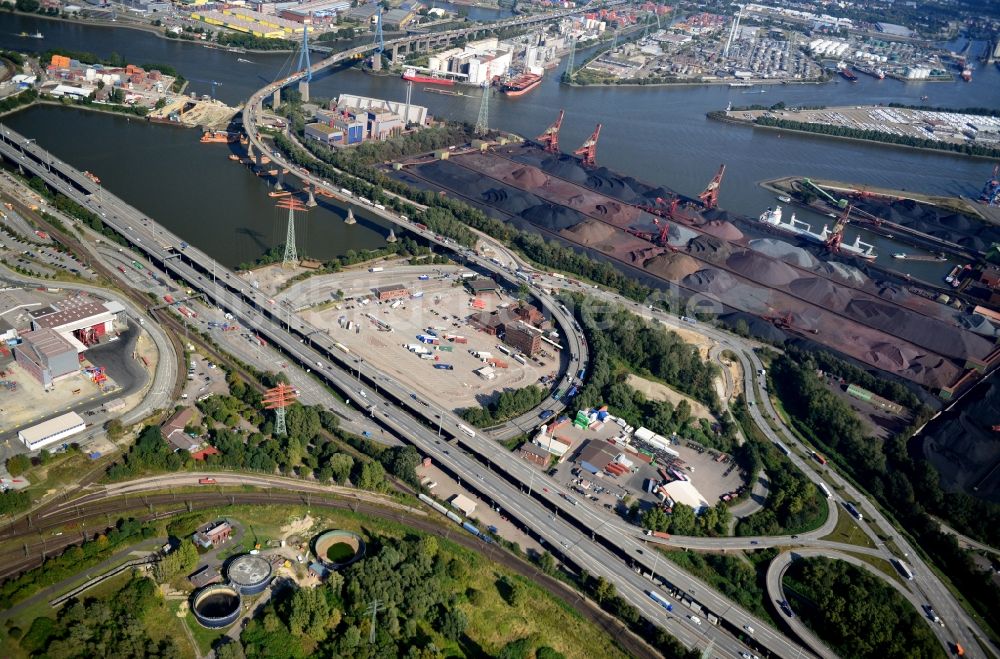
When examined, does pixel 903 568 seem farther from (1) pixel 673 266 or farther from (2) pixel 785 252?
(2) pixel 785 252

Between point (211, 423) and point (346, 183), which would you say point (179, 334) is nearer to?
point (211, 423)

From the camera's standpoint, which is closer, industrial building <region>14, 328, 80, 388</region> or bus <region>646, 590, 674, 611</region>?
bus <region>646, 590, 674, 611</region>

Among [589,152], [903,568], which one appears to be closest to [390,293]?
[903,568]

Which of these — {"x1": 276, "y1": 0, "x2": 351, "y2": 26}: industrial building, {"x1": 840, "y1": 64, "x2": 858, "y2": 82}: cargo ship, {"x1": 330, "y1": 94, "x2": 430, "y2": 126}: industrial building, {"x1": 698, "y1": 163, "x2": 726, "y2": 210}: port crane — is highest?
{"x1": 840, "y1": 64, "x2": 858, "y2": 82}: cargo ship

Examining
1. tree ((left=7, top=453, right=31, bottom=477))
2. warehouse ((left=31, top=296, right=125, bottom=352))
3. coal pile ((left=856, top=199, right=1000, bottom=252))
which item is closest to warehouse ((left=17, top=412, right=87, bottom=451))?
tree ((left=7, top=453, right=31, bottom=477))

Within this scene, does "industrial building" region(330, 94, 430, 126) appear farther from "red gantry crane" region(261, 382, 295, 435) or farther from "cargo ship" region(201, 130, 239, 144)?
"red gantry crane" region(261, 382, 295, 435)

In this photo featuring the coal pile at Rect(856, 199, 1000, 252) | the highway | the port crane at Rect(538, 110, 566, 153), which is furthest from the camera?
the port crane at Rect(538, 110, 566, 153)

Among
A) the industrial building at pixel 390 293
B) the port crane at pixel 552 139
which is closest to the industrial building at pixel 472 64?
the port crane at pixel 552 139
